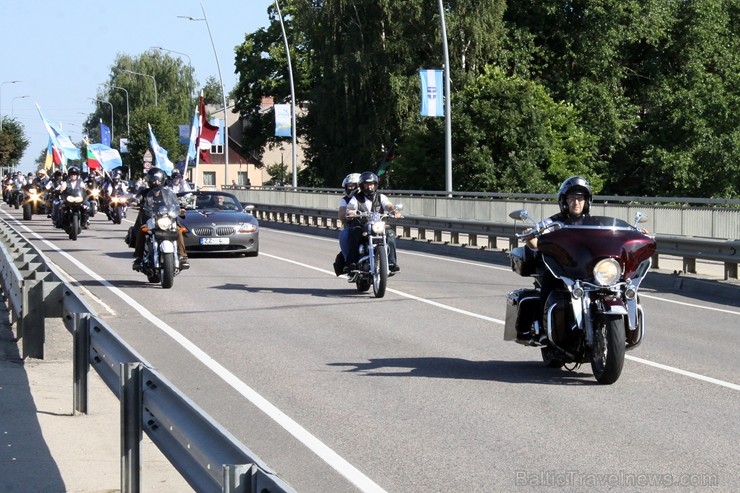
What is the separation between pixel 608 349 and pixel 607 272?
0.56m

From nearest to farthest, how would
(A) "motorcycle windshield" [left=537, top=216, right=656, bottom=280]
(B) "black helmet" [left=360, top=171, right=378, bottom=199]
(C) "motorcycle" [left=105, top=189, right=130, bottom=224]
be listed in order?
(A) "motorcycle windshield" [left=537, top=216, right=656, bottom=280]
(B) "black helmet" [left=360, top=171, right=378, bottom=199]
(C) "motorcycle" [left=105, top=189, right=130, bottom=224]

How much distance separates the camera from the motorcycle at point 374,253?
55.9ft

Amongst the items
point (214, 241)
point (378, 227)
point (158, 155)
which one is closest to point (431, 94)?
point (158, 155)

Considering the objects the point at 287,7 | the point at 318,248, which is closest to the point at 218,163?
the point at 287,7

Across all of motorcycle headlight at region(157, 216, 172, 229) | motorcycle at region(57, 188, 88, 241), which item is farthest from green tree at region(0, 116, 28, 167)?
motorcycle headlight at region(157, 216, 172, 229)

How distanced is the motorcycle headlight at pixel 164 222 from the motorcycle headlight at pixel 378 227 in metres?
3.08

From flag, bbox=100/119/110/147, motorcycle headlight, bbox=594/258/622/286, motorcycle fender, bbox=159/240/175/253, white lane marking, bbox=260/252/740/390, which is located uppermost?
flag, bbox=100/119/110/147

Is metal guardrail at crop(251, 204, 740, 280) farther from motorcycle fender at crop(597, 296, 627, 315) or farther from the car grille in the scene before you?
the car grille

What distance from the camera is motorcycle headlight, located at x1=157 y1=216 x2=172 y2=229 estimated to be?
18.3 metres

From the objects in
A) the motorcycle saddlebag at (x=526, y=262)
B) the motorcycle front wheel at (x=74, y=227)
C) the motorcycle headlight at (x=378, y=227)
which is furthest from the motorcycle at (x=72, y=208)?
the motorcycle saddlebag at (x=526, y=262)

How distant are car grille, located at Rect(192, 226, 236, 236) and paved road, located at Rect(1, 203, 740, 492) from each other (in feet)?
22.9

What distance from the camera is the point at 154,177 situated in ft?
62.1

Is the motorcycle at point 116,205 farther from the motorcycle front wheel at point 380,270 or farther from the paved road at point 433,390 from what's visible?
the motorcycle front wheel at point 380,270

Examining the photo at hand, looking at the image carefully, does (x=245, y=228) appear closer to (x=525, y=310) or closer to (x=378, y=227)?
(x=378, y=227)
